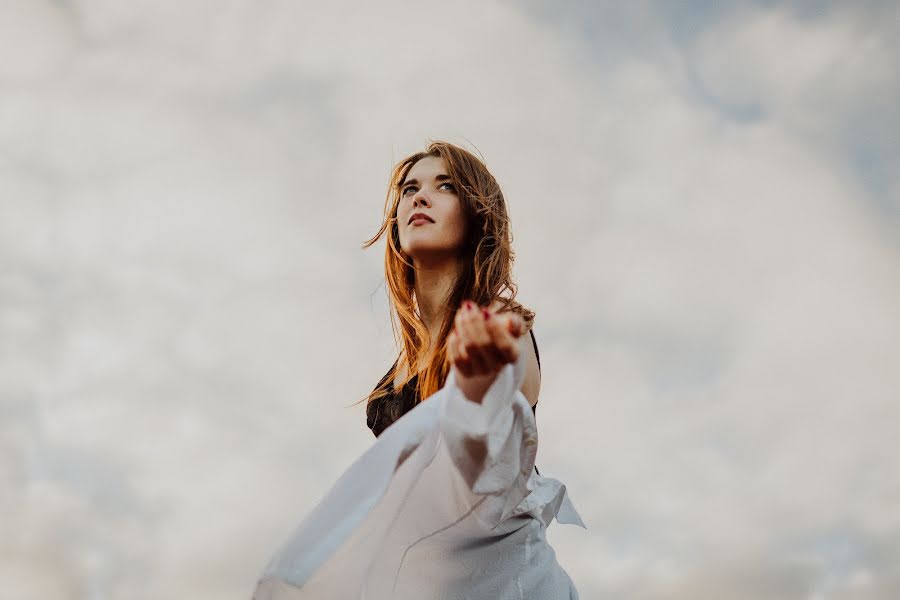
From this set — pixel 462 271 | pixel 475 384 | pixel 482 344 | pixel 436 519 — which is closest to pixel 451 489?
pixel 436 519

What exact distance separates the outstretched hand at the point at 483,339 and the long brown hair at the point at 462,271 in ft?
4.52

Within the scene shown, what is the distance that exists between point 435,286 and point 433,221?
0.34 meters

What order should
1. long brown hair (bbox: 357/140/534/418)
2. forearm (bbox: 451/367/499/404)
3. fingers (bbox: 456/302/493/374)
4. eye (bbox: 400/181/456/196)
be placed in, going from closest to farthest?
fingers (bbox: 456/302/493/374) < forearm (bbox: 451/367/499/404) < long brown hair (bbox: 357/140/534/418) < eye (bbox: 400/181/456/196)

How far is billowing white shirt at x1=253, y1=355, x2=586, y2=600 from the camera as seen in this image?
2.38 metres

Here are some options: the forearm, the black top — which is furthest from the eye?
the forearm

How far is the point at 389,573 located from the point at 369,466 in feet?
1.62

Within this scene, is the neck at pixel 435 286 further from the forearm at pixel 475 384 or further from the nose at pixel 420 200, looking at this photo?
Answer: the forearm at pixel 475 384

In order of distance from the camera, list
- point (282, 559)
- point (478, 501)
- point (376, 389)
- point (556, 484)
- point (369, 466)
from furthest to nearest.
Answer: point (376, 389), point (556, 484), point (478, 501), point (369, 466), point (282, 559)

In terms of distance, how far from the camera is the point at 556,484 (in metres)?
3.46

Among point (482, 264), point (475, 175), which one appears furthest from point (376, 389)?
point (475, 175)

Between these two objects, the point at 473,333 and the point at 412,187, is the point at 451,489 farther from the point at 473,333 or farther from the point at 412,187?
the point at 412,187

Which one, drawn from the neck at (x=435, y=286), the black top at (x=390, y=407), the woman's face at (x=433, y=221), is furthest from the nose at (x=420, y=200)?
the black top at (x=390, y=407)

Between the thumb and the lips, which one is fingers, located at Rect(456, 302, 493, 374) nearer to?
the thumb

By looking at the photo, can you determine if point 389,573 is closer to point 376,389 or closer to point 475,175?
point 376,389
